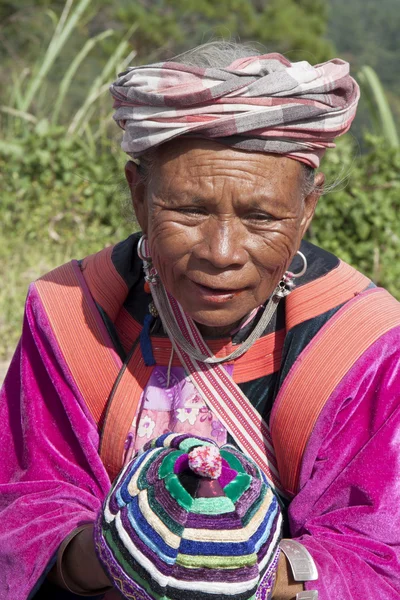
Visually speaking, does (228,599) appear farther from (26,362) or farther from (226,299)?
(26,362)

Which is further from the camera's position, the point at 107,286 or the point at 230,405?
the point at 107,286

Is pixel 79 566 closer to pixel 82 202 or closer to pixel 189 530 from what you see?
pixel 189 530

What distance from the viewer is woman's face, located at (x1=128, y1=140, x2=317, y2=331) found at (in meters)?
1.96

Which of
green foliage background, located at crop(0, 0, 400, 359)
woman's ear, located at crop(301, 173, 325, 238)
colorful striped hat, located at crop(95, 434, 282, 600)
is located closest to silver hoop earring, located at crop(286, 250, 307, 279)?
woman's ear, located at crop(301, 173, 325, 238)

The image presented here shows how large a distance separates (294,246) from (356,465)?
0.56 meters

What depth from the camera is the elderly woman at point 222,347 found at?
1965 millimetres

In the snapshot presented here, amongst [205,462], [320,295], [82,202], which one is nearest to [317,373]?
[320,295]

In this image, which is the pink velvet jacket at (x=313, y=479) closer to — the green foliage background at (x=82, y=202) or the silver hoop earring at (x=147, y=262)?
the silver hoop earring at (x=147, y=262)

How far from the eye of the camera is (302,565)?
1947 millimetres

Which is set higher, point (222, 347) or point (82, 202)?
point (222, 347)

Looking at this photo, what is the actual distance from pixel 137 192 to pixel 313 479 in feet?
2.84

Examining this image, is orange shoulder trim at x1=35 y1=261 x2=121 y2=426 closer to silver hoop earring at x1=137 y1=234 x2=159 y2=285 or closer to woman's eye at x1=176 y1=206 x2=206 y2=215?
silver hoop earring at x1=137 y1=234 x2=159 y2=285

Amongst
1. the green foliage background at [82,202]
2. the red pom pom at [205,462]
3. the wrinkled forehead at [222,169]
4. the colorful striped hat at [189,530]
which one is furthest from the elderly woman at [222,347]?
the green foliage background at [82,202]

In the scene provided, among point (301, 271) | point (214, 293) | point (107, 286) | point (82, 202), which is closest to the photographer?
point (214, 293)
